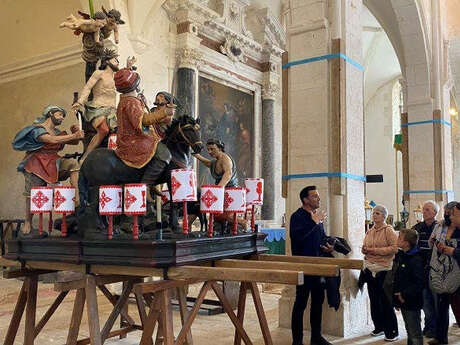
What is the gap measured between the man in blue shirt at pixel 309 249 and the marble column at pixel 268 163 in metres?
8.96

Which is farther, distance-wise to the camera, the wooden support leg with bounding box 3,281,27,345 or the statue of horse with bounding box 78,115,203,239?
the wooden support leg with bounding box 3,281,27,345

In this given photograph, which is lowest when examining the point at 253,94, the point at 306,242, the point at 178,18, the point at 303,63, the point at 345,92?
the point at 306,242

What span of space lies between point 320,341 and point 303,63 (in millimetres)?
3091

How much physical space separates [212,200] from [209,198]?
0.02 metres

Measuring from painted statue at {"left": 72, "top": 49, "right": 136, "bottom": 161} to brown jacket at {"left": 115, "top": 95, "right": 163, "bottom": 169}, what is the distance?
2.30ft

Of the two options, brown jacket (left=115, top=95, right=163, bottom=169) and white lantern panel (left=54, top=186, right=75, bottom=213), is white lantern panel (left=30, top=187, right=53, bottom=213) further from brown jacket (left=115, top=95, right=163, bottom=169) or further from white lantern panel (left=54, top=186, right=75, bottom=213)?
brown jacket (left=115, top=95, right=163, bottom=169)

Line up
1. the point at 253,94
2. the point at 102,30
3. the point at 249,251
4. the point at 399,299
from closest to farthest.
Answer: the point at 249,251 → the point at 102,30 → the point at 399,299 → the point at 253,94

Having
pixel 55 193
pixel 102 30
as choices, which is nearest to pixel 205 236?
pixel 55 193

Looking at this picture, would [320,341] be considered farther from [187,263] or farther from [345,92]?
[345,92]

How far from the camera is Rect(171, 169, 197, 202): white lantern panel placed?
3172 millimetres

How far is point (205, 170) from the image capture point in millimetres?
12070

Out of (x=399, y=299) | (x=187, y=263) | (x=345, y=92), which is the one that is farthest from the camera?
(x=345, y=92)

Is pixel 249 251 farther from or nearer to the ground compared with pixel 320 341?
farther from the ground

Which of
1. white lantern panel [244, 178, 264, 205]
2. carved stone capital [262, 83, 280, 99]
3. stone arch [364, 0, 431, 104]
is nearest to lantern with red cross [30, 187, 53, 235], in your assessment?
white lantern panel [244, 178, 264, 205]
